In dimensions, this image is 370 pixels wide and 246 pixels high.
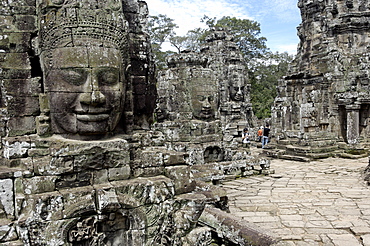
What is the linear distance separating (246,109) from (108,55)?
17.4 metres

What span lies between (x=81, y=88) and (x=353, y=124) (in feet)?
42.5

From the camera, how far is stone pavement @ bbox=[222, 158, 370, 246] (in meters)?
5.26

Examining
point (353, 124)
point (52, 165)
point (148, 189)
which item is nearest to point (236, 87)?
point (353, 124)

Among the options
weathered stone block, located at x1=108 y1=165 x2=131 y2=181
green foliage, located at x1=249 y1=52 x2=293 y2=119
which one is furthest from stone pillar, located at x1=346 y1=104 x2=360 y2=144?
green foliage, located at x1=249 y1=52 x2=293 y2=119

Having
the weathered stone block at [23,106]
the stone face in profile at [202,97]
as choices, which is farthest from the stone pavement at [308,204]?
the weathered stone block at [23,106]

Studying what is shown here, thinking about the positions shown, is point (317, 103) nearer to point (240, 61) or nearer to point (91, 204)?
point (240, 61)

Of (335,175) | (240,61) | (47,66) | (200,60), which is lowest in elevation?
(335,175)

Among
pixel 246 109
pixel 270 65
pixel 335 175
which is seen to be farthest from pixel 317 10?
pixel 270 65

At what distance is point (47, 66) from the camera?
3.37 m

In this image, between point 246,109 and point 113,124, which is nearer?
point 113,124

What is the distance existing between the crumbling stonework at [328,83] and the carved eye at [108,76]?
35.8ft

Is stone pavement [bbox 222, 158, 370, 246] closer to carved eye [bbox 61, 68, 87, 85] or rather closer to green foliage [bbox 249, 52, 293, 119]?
carved eye [bbox 61, 68, 87, 85]

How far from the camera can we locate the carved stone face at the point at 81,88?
3289 mm

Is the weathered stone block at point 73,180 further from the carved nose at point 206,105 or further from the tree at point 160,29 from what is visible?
the tree at point 160,29
